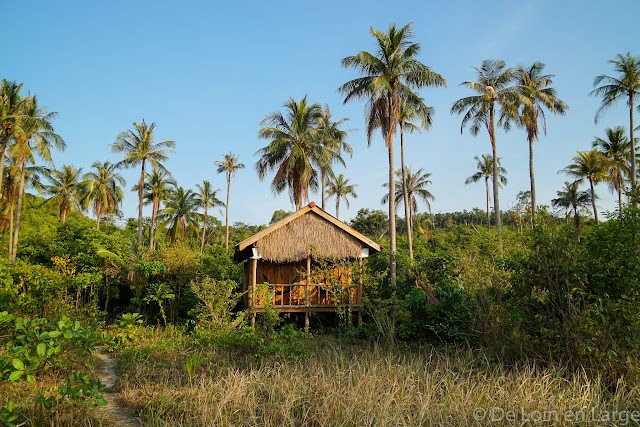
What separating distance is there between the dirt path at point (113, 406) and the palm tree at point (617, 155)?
1277 inches

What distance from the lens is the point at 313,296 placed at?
1504 centimetres

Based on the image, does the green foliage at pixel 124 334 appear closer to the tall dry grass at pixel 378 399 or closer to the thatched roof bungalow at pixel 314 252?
the thatched roof bungalow at pixel 314 252

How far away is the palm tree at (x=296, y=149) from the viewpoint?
22.7m

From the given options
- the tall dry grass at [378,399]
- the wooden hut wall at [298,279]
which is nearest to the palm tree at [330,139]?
the wooden hut wall at [298,279]

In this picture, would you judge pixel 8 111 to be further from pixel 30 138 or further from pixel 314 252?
pixel 314 252

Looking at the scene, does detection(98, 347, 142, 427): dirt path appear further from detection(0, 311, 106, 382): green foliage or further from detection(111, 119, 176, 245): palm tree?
detection(111, 119, 176, 245): palm tree

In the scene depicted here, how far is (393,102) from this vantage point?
54.8ft

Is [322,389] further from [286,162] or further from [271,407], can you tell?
[286,162]

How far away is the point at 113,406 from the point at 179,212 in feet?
88.3

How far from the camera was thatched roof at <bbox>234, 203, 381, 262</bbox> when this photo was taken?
1363 centimetres

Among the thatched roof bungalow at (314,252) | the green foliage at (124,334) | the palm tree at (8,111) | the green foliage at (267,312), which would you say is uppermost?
the palm tree at (8,111)

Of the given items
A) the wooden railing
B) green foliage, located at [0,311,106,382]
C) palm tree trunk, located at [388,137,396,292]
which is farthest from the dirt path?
palm tree trunk, located at [388,137,396,292]

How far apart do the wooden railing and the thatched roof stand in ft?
3.48

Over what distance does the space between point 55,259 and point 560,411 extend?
17912mm
